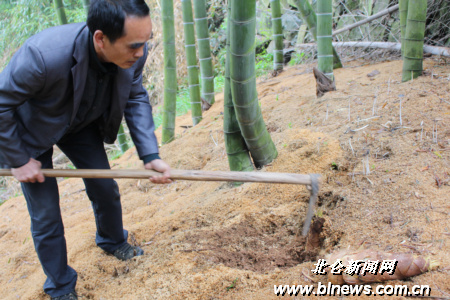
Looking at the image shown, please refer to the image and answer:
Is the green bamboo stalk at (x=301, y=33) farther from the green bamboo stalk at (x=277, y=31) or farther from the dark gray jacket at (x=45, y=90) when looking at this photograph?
the dark gray jacket at (x=45, y=90)

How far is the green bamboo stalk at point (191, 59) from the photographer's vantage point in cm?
512

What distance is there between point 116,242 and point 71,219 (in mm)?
1328

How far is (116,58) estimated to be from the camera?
1911 mm

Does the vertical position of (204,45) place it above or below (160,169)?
above

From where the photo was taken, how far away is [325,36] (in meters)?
4.34

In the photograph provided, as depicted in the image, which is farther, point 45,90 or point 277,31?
point 277,31

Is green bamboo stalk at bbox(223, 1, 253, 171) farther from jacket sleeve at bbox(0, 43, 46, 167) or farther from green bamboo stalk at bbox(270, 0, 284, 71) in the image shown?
green bamboo stalk at bbox(270, 0, 284, 71)

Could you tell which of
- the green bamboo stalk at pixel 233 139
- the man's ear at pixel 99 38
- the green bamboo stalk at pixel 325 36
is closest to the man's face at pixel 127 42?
the man's ear at pixel 99 38

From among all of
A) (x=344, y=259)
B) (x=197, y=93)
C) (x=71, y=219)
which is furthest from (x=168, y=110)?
(x=344, y=259)

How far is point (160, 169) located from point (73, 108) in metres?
0.62

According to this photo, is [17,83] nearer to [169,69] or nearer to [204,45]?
[169,69]

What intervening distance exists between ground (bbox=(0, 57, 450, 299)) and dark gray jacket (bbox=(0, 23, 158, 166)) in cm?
101

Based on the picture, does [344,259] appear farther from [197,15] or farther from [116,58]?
[197,15]

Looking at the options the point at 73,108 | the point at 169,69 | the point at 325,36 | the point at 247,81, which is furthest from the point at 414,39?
the point at 73,108
